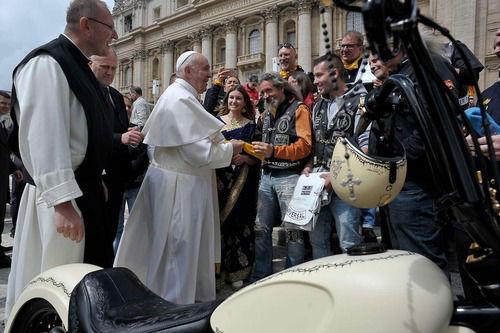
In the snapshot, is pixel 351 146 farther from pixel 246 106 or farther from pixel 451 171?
pixel 246 106

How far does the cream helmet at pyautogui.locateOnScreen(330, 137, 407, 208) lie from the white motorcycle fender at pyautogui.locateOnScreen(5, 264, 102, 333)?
1.12 meters

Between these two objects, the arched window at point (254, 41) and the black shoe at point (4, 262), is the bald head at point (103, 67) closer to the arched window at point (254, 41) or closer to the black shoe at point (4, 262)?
the black shoe at point (4, 262)

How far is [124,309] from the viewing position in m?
1.36

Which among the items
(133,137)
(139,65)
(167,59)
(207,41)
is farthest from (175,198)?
(139,65)

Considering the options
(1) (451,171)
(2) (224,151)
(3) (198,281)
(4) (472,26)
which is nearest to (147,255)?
(3) (198,281)

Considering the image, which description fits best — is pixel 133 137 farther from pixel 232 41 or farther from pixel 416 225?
pixel 232 41

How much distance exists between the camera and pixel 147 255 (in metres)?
2.94

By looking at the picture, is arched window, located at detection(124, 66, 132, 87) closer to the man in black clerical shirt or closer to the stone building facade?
the stone building facade

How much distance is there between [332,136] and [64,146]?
1898mm

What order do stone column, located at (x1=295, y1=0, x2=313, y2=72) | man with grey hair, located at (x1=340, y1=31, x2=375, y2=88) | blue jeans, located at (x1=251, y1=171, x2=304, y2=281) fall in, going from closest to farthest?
blue jeans, located at (x1=251, y1=171, x2=304, y2=281) < man with grey hair, located at (x1=340, y1=31, x2=375, y2=88) < stone column, located at (x1=295, y1=0, x2=313, y2=72)

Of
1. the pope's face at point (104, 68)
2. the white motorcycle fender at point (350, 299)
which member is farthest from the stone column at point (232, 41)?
the white motorcycle fender at point (350, 299)

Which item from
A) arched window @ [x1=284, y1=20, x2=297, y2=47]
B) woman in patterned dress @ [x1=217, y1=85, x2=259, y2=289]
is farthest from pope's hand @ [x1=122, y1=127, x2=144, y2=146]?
arched window @ [x1=284, y1=20, x2=297, y2=47]

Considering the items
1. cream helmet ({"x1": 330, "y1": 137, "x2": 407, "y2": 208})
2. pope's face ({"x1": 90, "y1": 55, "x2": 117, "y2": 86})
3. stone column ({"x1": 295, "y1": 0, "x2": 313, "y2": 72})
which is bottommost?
cream helmet ({"x1": 330, "y1": 137, "x2": 407, "y2": 208})

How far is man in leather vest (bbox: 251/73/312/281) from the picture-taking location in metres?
3.21
